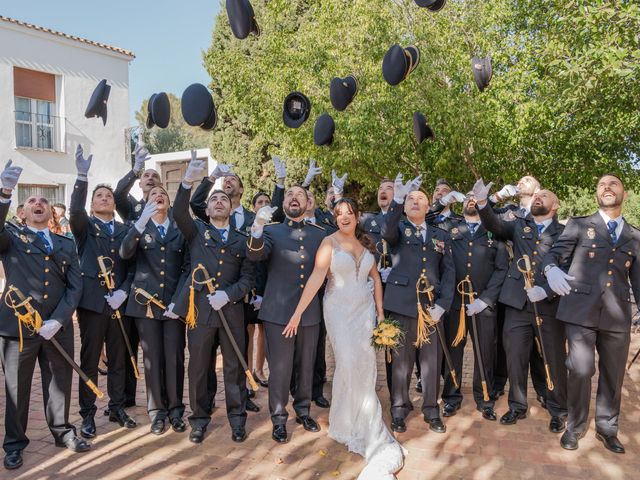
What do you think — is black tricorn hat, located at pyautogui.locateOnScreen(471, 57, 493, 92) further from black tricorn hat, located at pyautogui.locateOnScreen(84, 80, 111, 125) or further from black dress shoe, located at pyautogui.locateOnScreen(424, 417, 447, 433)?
black tricorn hat, located at pyautogui.locateOnScreen(84, 80, 111, 125)

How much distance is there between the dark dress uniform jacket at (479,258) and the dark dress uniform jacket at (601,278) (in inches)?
33.8

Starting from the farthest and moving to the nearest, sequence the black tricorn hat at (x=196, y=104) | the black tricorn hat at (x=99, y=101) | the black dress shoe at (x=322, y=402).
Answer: the black tricorn hat at (x=99, y=101)
the black tricorn hat at (x=196, y=104)
the black dress shoe at (x=322, y=402)

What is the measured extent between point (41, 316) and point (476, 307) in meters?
3.81

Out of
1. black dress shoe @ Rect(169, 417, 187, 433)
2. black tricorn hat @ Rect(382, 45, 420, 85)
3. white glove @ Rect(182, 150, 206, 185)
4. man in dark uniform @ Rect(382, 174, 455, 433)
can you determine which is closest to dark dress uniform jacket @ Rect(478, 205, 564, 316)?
man in dark uniform @ Rect(382, 174, 455, 433)

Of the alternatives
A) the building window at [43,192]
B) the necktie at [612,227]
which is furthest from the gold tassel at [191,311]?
the building window at [43,192]

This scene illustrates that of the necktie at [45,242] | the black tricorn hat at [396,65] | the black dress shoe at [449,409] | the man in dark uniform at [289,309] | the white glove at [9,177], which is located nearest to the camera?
the white glove at [9,177]

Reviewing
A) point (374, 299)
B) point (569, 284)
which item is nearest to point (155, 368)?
point (374, 299)

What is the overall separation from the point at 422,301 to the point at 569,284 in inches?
48.8

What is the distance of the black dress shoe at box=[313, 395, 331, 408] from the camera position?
5.77 metres

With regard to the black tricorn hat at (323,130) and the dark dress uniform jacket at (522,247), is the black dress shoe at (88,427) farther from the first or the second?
the black tricorn hat at (323,130)

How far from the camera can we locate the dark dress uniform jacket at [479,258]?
5.57m

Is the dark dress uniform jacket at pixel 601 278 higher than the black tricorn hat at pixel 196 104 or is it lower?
lower

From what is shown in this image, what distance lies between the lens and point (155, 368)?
4988 millimetres

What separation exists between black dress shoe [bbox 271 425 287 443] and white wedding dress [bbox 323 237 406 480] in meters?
0.41
